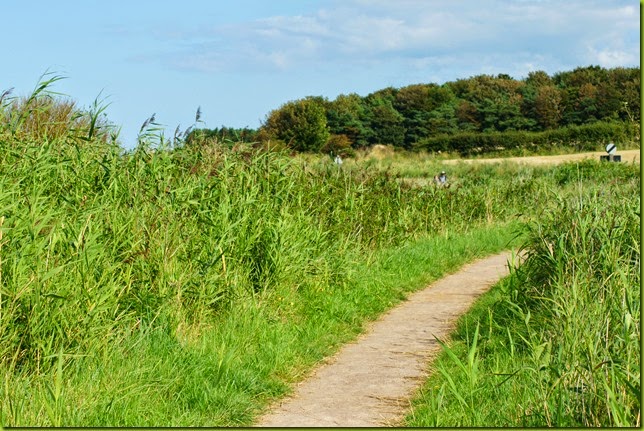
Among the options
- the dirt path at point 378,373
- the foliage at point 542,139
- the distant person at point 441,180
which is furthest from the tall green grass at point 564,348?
the foliage at point 542,139

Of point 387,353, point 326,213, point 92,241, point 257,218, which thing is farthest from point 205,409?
point 326,213

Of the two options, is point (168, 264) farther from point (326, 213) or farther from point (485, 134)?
point (485, 134)

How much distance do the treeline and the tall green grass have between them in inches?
1682

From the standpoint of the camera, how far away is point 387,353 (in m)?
7.75

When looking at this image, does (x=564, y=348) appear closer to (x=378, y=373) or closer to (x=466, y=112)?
(x=378, y=373)

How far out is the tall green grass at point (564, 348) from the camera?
473 centimetres

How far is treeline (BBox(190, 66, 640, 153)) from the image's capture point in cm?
5300

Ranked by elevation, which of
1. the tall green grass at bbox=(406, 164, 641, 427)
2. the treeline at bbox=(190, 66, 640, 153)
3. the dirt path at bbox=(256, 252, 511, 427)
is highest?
the treeline at bbox=(190, 66, 640, 153)

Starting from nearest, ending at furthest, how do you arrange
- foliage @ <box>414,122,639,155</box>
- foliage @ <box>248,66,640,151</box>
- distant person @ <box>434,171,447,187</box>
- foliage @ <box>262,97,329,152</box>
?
distant person @ <box>434,171,447,187</box>, foliage @ <box>414,122,639,155</box>, foliage @ <box>262,97,329,152</box>, foliage @ <box>248,66,640,151</box>

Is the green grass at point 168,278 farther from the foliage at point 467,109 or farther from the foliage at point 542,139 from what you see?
the foliage at point 467,109

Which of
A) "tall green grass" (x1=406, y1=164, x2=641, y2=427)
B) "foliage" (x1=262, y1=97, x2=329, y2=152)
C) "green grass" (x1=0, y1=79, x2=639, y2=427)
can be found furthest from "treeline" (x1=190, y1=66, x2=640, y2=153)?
"tall green grass" (x1=406, y1=164, x2=641, y2=427)

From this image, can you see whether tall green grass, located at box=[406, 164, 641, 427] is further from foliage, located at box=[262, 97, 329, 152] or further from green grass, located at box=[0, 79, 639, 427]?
foliage, located at box=[262, 97, 329, 152]

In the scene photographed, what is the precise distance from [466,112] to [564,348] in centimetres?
5896

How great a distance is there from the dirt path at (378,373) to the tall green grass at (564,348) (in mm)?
240
